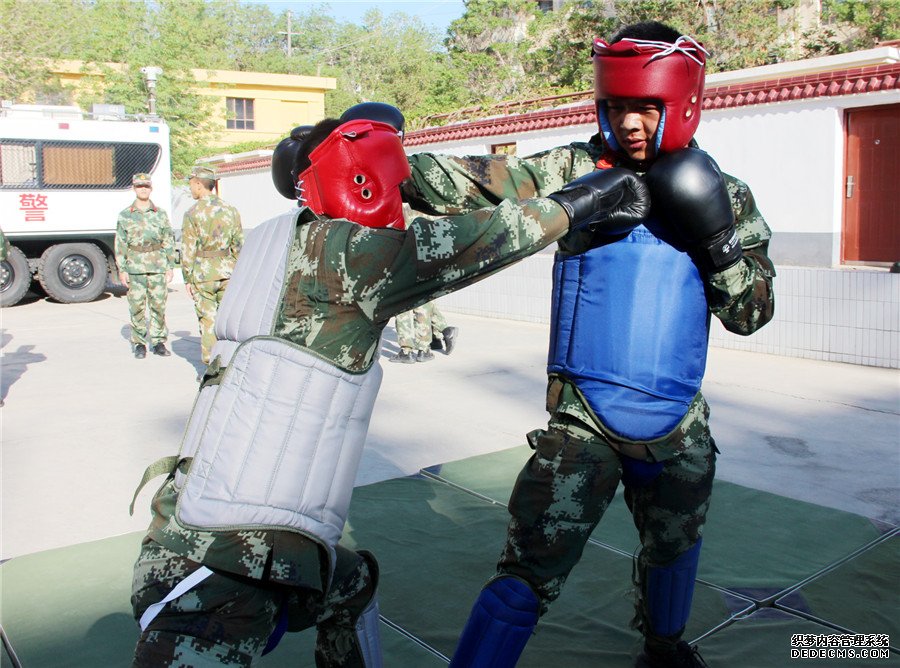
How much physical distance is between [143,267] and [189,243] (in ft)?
5.61

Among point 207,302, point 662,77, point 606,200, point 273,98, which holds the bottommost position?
point 207,302

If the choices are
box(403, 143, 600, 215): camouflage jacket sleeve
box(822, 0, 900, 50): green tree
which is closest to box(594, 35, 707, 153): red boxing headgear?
box(403, 143, 600, 215): camouflage jacket sleeve

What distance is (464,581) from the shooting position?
356 centimetres

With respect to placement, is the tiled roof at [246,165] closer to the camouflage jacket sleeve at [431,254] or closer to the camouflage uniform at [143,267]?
the camouflage uniform at [143,267]

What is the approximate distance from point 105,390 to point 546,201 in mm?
6306

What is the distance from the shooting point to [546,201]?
6.56 ft

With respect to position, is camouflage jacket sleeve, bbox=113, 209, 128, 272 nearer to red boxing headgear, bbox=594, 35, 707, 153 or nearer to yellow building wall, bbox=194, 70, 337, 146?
red boxing headgear, bbox=594, 35, 707, 153

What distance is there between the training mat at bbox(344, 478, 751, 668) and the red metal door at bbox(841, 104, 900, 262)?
6.25m

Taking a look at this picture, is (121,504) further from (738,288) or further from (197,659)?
(738,288)

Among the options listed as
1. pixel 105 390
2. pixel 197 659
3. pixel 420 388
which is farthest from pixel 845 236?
pixel 197 659

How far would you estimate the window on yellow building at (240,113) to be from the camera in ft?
119

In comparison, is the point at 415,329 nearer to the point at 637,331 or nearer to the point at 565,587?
the point at 565,587

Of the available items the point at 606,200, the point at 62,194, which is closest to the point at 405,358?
the point at 606,200

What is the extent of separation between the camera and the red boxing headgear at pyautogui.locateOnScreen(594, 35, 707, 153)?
91.8 inches
